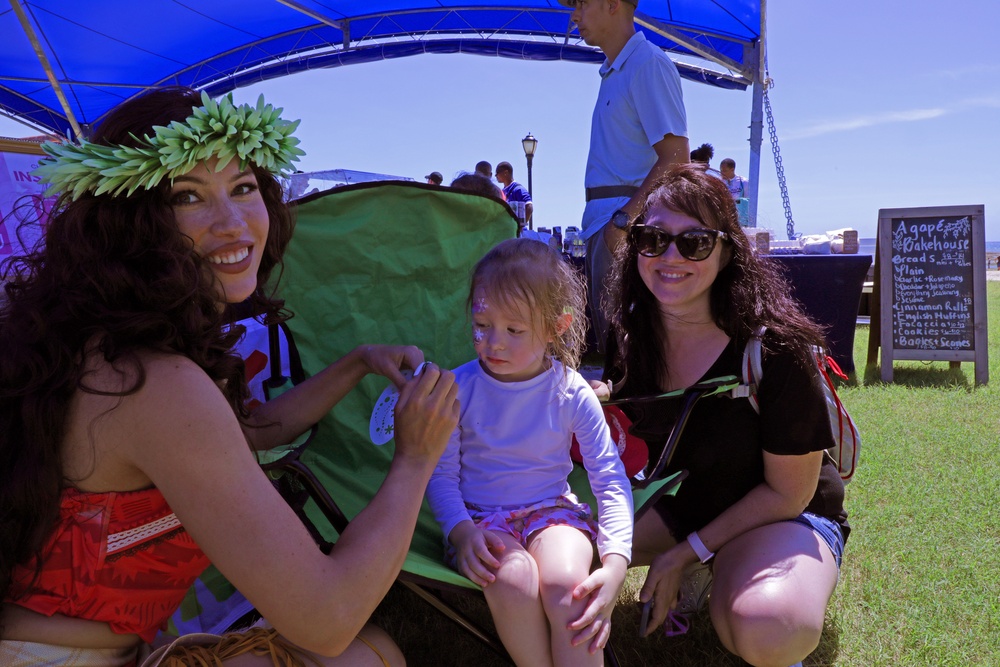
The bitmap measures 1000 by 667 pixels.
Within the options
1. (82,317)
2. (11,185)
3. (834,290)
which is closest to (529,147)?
(834,290)

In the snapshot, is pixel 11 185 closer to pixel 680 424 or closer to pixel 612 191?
pixel 612 191

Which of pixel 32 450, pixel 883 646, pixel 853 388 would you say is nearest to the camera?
pixel 32 450

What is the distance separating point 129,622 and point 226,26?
9556 millimetres

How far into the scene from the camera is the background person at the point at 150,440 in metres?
1.07

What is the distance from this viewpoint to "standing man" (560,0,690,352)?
3.19m

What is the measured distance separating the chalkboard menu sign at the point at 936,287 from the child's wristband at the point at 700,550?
4.20m

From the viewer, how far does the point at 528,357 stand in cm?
183

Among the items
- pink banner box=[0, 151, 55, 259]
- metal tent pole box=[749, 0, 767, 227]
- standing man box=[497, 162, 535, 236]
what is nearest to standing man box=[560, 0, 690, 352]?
pink banner box=[0, 151, 55, 259]

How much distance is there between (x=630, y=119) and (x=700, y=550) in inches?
83.0

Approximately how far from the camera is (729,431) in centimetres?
189

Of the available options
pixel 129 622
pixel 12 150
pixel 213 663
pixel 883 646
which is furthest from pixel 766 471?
pixel 12 150

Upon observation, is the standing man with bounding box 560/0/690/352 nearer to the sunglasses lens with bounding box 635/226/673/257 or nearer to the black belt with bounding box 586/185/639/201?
the black belt with bounding box 586/185/639/201

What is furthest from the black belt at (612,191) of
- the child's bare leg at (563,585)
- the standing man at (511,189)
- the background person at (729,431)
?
the standing man at (511,189)

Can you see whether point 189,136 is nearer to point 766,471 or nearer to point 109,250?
point 109,250
